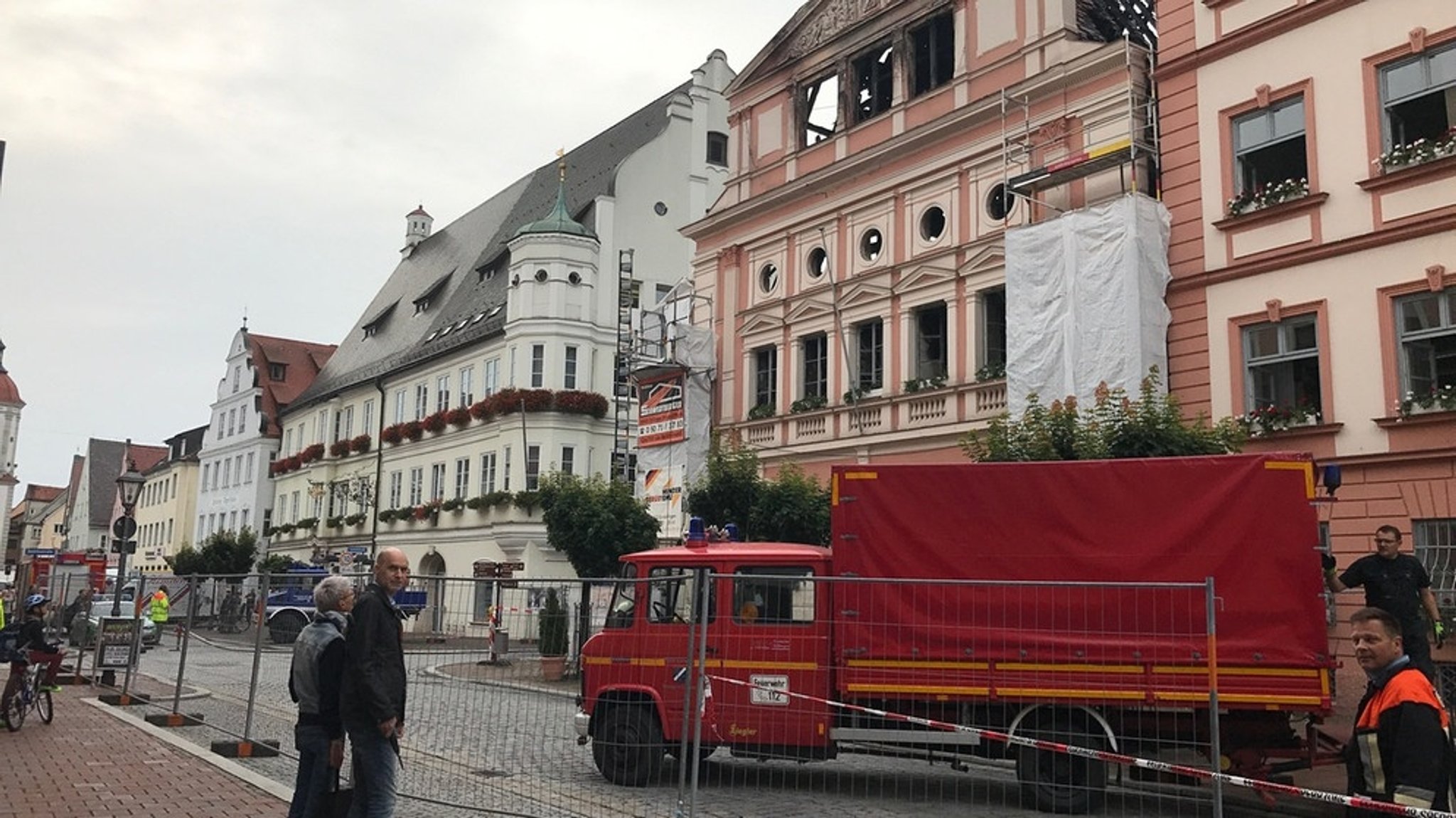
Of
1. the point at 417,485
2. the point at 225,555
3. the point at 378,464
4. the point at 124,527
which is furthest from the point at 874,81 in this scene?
the point at 225,555

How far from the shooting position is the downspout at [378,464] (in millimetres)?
48969

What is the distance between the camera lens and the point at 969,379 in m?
22.5

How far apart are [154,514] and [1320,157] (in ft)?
263

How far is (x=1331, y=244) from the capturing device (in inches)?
682

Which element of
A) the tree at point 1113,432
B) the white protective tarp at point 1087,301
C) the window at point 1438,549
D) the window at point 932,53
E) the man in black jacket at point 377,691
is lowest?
the man in black jacket at point 377,691

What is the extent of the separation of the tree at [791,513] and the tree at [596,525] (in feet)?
14.6

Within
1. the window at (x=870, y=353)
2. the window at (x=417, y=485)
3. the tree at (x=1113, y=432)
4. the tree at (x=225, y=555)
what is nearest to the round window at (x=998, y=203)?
the window at (x=870, y=353)

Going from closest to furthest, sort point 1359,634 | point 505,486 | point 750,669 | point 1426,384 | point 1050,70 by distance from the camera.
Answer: point 1359,634, point 750,669, point 1426,384, point 1050,70, point 505,486

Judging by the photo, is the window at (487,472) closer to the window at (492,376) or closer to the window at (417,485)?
the window at (492,376)

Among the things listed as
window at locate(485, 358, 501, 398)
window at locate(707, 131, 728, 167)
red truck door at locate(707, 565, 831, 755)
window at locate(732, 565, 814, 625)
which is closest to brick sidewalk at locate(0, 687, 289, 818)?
red truck door at locate(707, 565, 831, 755)

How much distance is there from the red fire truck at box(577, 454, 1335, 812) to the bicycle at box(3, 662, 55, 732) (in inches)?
323

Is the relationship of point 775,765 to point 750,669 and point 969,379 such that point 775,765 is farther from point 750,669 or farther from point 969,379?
point 969,379

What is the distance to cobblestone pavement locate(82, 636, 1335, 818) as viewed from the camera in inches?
368

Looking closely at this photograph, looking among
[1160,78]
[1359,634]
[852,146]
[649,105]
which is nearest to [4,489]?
[649,105]
